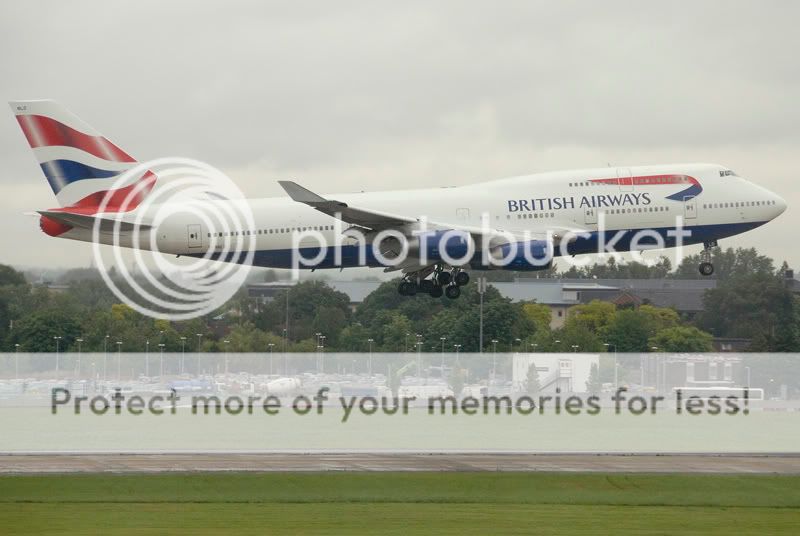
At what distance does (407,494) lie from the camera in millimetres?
56188

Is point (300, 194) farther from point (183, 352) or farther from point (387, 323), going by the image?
point (387, 323)

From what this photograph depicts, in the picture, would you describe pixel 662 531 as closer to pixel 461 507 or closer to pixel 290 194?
pixel 461 507

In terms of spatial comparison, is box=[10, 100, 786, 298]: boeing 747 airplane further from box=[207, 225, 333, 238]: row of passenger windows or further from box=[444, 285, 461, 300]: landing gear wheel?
box=[444, 285, 461, 300]: landing gear wheel

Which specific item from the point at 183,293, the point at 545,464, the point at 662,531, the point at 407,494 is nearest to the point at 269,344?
the point at 183,293

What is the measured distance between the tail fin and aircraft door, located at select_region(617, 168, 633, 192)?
2152 cm

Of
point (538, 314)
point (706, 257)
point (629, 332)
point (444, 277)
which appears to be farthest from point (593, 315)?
point (444, 277)

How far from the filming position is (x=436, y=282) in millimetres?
65625

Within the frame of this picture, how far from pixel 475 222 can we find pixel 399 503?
46.5 feet

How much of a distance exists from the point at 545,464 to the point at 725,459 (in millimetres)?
8978

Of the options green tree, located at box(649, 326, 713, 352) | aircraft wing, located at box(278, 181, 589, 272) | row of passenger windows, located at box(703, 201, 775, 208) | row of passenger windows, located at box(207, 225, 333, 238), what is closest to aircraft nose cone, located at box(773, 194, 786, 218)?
row of passenger windows, located at box(703, 201, 775, 208)

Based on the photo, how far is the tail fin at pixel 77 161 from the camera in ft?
220

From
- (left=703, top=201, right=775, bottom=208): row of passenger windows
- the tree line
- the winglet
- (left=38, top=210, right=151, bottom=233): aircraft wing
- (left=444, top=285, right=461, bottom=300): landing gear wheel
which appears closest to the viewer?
the winglet

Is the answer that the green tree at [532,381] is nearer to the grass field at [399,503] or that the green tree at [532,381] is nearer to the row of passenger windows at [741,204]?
the row of passenger windows at [741,204]

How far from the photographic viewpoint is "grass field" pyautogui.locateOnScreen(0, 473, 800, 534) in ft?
158
